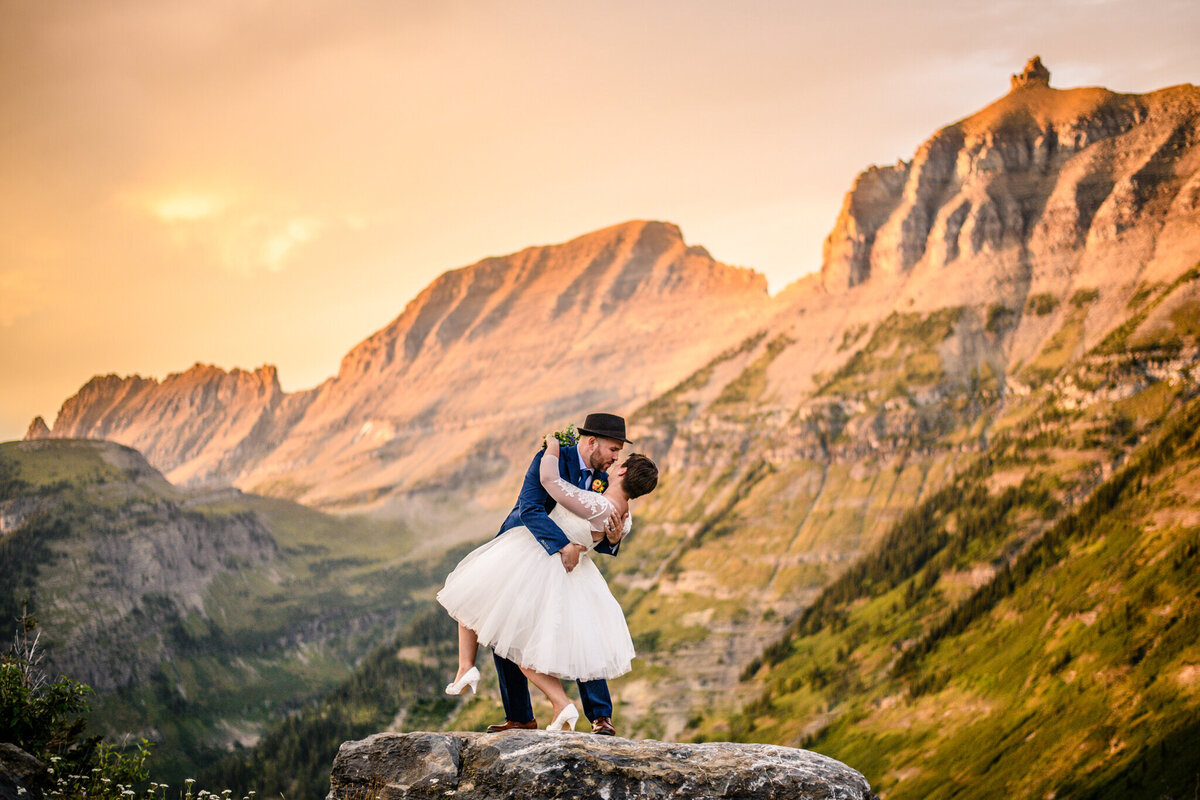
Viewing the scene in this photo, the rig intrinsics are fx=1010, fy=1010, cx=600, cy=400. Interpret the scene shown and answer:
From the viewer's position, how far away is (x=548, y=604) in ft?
60.8

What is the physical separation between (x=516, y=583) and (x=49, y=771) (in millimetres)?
10196

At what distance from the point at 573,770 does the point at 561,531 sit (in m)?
4.36

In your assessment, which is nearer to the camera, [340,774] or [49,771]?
[340,774]

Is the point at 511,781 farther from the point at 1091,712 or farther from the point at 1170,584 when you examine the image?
the point at 1170,584

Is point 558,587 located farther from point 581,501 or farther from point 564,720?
point 564,720

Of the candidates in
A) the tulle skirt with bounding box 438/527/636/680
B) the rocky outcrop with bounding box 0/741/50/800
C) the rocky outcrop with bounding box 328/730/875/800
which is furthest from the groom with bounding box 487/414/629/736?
the rocky outcrop with bounding box 0/741/50/800

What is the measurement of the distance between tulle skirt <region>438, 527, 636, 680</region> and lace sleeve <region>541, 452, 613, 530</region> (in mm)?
1132

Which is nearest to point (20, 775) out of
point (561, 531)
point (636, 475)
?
point (561, 531)

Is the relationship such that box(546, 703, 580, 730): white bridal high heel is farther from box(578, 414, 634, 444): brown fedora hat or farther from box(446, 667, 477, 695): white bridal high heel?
box(578, 414, 634, 444): brown fedora hat

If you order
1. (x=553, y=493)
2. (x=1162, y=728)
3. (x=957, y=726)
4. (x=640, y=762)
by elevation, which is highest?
(x=553, y=493)

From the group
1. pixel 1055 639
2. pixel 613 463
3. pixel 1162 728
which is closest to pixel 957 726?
pixel 1055 639

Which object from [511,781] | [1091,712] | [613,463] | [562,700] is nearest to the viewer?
[511,781]

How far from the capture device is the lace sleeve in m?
18.2

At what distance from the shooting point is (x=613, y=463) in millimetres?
19516
